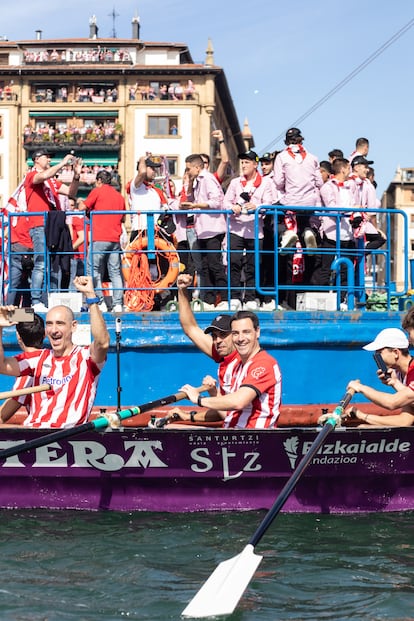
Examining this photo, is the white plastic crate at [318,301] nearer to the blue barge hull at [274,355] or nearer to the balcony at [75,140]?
the blue barge hull at [274,355]

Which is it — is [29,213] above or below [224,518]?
above

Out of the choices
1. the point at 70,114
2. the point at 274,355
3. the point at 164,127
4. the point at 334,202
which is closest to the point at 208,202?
the point at 334,202

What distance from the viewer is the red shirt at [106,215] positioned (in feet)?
38.1

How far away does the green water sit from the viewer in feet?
21.8

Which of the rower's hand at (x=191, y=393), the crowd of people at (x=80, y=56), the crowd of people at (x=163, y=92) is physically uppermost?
the crowd of people at (x=80, y=56)

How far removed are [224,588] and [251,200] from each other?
19.6 ft

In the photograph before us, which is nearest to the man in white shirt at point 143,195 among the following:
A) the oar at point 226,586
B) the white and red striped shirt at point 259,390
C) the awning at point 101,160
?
the white and red striped shirt at point 259,390

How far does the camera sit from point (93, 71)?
207 ft

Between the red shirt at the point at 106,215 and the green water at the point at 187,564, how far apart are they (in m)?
3.66

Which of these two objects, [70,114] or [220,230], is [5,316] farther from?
[70,114]

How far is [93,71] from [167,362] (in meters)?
55.2

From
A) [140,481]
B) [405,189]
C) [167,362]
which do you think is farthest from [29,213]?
[405,189]

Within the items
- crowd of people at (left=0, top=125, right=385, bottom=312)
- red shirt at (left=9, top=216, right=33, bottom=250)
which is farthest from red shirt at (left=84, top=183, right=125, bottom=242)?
red shirt at (left=9, top=216, right=33, bottom=250)

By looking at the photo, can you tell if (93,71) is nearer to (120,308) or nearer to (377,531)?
(120,308)
